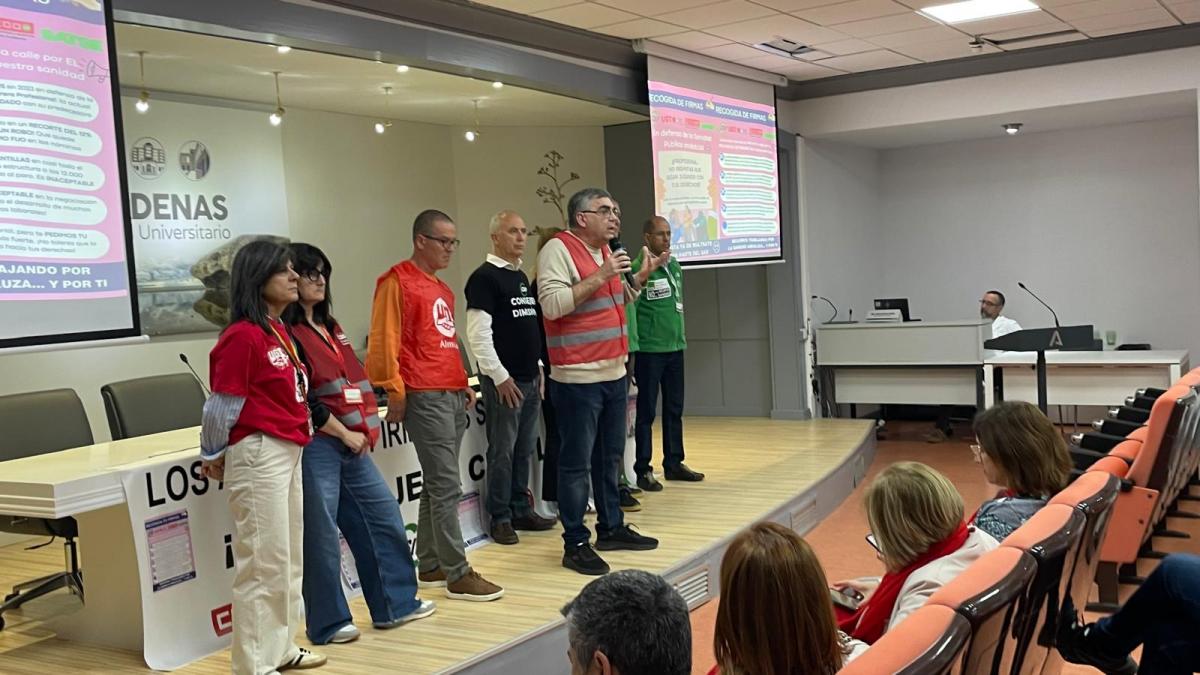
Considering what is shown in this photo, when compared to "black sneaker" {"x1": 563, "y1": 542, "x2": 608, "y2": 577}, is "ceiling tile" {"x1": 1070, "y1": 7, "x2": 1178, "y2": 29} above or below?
above

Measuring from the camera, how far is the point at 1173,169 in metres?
8.34

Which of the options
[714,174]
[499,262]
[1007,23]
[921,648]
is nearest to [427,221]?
[499,262]

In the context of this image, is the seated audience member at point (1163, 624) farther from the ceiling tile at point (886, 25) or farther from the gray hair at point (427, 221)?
the ceiling tile at point (886, 25)

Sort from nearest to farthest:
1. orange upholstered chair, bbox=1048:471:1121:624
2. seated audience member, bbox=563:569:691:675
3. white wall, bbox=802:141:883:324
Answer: seated audience member, bbox=563:569:691:675
orange upholstered chair, bbox=1048:471:1121:624
white wall, bbox=802:141:883:324

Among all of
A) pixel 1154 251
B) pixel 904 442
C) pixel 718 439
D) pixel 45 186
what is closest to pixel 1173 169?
pixel 1154 251

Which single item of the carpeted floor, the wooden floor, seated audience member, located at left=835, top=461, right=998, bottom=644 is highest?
seated audience member, located at left=835, top=461, right=998, bottom=644

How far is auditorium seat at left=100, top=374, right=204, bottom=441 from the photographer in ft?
15.4

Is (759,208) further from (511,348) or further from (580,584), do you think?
(580,584)

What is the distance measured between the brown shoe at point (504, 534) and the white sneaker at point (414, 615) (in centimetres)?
85

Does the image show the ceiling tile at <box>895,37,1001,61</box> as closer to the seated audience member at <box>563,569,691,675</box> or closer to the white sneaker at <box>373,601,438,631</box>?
the white sneaker at <box>373,601,438,631</box>

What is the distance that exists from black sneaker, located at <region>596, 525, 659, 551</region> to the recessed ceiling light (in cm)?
354

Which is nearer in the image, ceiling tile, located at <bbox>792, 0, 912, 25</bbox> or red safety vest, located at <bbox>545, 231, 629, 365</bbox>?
red safety vest, located at <bbox>545, 231, 629, 365</bbox>

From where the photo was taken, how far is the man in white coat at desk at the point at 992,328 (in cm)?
800

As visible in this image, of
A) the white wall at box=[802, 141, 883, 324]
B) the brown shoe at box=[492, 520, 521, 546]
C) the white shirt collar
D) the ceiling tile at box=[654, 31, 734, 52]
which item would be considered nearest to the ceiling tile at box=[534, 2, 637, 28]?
the ceiling tile at box=[654, 31, 734, 52]
